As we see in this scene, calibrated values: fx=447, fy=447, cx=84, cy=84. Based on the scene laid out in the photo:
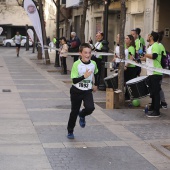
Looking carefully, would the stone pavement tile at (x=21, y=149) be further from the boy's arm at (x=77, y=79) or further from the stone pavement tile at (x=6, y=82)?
the stone pavement tile at (x=6, y=82)

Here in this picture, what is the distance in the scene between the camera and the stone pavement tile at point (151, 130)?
799 cm

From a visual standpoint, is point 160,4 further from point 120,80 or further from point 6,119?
point 6,119

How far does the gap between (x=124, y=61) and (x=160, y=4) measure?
972 cm

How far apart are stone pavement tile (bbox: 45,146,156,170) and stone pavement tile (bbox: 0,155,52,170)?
12cm

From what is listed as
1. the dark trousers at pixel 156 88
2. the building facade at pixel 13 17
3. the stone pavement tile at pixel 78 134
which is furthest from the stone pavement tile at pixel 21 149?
the building facade at pixel 13 17

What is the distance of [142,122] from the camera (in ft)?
30.2

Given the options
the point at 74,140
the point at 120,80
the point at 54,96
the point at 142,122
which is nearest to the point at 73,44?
the point at 54,96

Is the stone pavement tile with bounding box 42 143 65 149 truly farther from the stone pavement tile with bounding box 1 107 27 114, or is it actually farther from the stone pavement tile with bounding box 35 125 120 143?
the stone pavement tile with bounding box 1 107 27 114

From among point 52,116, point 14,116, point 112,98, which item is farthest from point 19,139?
point 112,98

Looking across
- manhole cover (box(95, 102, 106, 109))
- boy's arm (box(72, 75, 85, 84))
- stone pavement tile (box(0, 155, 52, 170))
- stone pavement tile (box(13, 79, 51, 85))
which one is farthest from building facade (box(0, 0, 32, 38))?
stone pavement tile (box(0, 155, 52, 170))

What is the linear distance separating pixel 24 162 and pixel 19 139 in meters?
1.33

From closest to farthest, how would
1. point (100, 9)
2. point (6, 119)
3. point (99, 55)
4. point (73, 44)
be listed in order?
1. point (6, 119)
2. point (99, 55)
3. point (73, 44)
4. point (100, 9)

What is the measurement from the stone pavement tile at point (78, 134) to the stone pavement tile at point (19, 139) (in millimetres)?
119

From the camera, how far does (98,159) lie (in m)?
6.50
